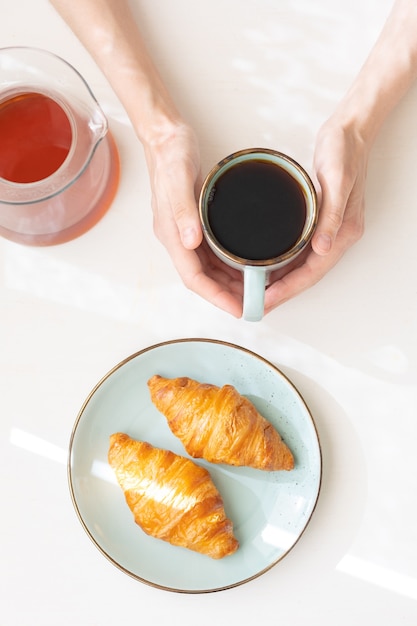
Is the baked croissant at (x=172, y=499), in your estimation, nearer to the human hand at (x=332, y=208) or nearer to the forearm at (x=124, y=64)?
the human hand at (x=332, y=208)

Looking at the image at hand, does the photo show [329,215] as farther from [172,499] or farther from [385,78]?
[172,499]

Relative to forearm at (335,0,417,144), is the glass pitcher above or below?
above

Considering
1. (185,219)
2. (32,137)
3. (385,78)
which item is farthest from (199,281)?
(385,78)

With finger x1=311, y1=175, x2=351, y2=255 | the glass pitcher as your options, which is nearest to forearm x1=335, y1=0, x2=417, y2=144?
finger x1=311, y1=175, x2=351, y2=255

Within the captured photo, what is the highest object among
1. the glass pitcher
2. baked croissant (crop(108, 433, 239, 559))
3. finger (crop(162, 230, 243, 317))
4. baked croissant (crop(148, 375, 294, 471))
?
the glass pitcher

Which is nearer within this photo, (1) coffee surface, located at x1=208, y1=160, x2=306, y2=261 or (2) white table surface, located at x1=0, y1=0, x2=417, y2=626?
(1) coffee surface, located at x1=208, y1=160, x2=306, y2=261

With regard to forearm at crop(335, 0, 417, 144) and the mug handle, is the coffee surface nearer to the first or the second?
the mug handle

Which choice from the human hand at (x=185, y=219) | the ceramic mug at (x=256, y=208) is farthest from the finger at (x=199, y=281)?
the ceramic mug at (x=256, y=208)
